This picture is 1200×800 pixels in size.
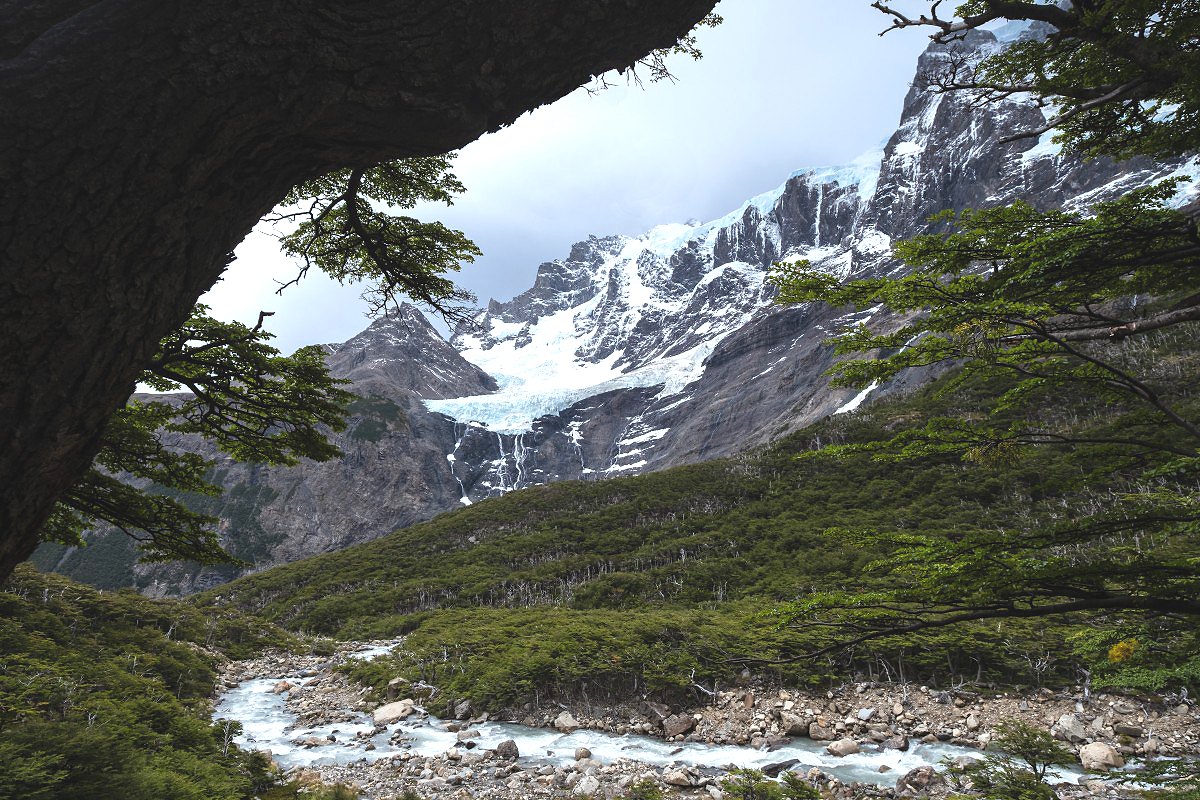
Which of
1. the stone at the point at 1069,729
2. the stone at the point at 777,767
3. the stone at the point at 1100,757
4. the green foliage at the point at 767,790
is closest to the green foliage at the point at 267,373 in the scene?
the green foliage at the point at 767,790

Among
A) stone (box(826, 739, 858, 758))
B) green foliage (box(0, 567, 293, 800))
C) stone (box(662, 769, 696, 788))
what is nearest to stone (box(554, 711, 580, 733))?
stone (box(662, 769, 696, 788))

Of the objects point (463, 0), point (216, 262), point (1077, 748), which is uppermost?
point (463, 0)

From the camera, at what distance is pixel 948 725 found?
583 inches

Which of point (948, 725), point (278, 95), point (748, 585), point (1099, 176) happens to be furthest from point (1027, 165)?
point (278, 95)

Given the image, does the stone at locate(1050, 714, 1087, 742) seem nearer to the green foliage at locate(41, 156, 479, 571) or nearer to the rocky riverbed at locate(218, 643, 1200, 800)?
the rocky riverbed at locate(218, 643, 1200, 800)

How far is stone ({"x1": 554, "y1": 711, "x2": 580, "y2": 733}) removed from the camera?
1596cm

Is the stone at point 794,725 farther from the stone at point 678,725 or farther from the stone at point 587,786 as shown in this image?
the stone at point 587,786

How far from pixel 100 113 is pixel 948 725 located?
65.7 feet

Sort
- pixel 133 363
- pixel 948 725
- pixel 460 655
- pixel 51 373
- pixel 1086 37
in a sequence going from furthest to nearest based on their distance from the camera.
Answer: pixel 460 655 < pixel 948 725 < pixel 1086 37 < pixel 133 363 < pixel 51 373

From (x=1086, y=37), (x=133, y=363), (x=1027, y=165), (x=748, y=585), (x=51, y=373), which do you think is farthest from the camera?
(x=1027, y=165)

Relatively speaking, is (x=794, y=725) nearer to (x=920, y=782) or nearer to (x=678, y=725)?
(x=678, y=725)

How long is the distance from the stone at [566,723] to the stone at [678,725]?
2.68 metres

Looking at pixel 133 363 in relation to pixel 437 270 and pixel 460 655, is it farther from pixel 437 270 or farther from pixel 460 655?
pixel 460 655

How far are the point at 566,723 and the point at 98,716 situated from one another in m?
11.2
